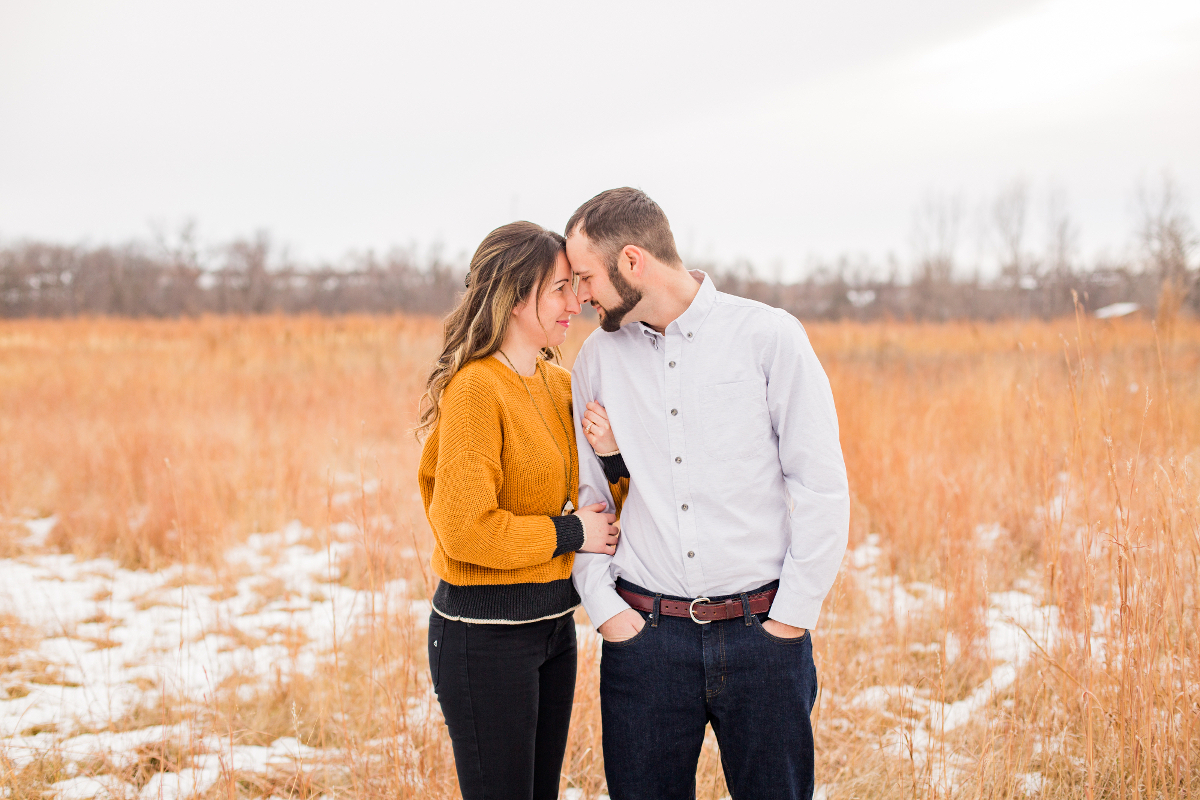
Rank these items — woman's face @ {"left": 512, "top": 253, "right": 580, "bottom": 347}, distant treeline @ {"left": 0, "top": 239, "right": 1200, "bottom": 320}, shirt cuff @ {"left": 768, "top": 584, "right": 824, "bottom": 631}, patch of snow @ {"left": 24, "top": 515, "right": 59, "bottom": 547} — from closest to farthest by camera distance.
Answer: shirt cuff @ {"left": 768, "top": 584, "right": 824, "bottom": 631}, woman's face @ {"left": 512, "top": 253, "right": 580, "bottom": 347}, patch of snow @ {"left": 24, "top": 515, "right": 59, "bottom": 547}, distant treeline @ {"left": 0, "top": 239, "right": 1200, "bottom": 320}

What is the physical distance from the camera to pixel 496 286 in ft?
5.53

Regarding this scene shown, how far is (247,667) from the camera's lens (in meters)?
Result: 3.13

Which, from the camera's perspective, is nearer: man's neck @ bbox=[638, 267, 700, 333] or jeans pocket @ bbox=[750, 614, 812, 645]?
jeans pocket @ bbox=[750, 614, 812, 645]

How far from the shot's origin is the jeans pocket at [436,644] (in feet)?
5.35

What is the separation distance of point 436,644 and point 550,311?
858 millimetres

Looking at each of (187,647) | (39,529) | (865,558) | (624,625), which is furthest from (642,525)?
(39,529)

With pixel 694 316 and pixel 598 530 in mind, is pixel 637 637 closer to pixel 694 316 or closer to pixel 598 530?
pixel 598 530

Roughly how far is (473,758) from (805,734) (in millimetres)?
762

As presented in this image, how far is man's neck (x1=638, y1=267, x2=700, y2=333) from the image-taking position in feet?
5.38

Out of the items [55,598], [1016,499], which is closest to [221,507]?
[55,598]

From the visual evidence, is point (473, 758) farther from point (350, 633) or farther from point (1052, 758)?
point (350, 633)

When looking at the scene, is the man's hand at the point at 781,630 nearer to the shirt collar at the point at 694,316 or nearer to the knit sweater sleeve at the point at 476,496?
the knit sweater sleeve at the point at 476,496

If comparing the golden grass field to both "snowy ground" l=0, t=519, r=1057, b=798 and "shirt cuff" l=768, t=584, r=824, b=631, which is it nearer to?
"snowy ground" l=0, t=519, r=1057, b=798

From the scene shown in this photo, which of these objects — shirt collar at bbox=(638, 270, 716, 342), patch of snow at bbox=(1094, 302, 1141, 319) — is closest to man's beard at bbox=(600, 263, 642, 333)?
shirt collar at bbox=(638, 270, 716, 342)
